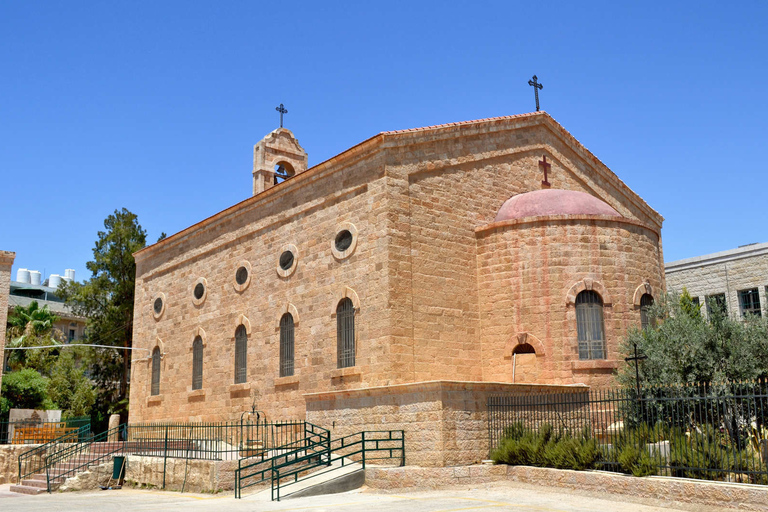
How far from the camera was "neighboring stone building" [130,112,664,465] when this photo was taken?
1772 cm

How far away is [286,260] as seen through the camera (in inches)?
874

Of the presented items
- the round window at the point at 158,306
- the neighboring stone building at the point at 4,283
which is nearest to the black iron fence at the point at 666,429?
the round window at the point at 158,306

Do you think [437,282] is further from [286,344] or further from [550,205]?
[286,344]

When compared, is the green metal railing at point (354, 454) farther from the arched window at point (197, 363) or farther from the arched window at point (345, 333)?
the arched window at point (197, 363)

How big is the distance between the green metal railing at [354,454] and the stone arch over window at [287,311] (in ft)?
16.9

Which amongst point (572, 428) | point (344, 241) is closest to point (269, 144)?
point (344, 241)

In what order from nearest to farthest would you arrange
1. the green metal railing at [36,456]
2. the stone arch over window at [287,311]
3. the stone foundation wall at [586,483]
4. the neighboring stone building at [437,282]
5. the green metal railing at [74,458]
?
the stone foundation wall at [586,483] < the neighboring stone building at [437,282] < the green metal railing at [74,458] < the stone arch over window at [287,311] < the green metal railing at [36,456]

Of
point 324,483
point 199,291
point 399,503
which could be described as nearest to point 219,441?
point 199,291

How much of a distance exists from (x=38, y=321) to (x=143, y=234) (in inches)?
458

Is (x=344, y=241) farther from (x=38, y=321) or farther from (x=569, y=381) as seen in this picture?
(x=38, y=321)

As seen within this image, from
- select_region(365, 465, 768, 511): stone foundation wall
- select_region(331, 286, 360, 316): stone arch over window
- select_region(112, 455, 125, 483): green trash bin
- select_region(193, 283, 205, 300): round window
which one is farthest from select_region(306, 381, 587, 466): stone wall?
select_region(193, 283, 205, 300): round window

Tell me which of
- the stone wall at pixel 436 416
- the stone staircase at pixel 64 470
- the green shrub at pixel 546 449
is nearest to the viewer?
the green shrub at pixel 546 449

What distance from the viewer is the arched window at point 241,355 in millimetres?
23297

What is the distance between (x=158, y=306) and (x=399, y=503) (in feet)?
60.8
